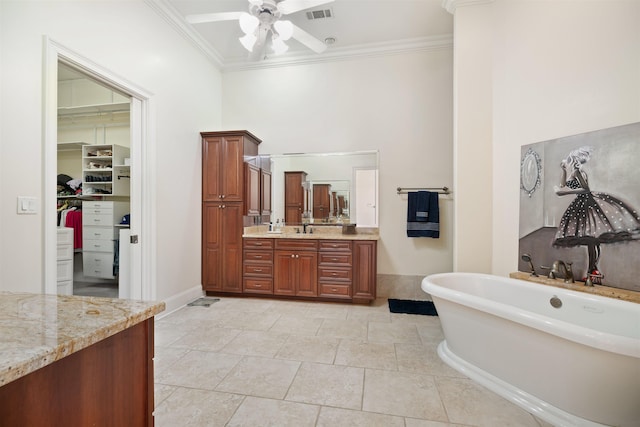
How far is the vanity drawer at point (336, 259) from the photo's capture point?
354 centimetres

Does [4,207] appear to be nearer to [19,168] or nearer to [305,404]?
[19,168]

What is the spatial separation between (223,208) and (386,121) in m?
2.55

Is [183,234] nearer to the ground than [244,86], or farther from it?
nearer to the ground

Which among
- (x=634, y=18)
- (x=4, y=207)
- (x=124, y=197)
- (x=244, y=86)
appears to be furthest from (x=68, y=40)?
(x=634, y=18)

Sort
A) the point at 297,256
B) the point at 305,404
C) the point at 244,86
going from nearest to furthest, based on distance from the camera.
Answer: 1. the point at 305,404
2. the point at 297,256
3. the point at 244,86

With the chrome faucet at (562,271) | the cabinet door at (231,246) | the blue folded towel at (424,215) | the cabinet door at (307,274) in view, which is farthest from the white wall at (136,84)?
the chrome faucet at (562,271)

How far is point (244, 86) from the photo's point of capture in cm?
427

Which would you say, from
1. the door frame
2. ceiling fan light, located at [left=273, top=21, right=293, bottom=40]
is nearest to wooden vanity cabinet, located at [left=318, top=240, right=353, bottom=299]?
the door frame

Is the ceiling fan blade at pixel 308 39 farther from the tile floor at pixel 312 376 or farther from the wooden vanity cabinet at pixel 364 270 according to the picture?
the tile floor at pixel 312 376

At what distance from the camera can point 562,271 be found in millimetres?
2258

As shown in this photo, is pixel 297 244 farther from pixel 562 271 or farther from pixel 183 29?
pixel 183 29

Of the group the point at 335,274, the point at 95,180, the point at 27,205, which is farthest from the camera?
the point at 95,180

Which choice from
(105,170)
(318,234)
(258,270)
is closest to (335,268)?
(318,234)

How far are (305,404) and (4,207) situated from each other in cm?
222
